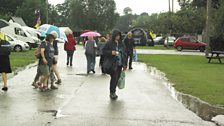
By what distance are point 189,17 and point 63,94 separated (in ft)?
189

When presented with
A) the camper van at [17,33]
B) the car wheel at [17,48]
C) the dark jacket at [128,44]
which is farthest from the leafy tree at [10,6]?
→ the dark jacket at [128,44]

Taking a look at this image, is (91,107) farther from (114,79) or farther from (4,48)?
(4,48)

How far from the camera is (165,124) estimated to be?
9039 mm

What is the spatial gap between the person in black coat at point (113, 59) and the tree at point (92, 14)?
86.8 meters

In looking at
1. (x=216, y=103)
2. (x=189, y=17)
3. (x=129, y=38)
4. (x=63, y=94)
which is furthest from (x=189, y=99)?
(x=189, y=17)

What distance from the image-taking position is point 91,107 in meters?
10.7

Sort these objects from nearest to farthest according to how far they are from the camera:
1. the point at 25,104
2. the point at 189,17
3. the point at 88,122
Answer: the point at 88,122
the point at 25,104
the point at 189,17

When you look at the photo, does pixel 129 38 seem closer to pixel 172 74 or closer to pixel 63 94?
pixel 172 74

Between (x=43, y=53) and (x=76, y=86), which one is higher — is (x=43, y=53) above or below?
above

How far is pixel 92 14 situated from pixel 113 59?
8805cm

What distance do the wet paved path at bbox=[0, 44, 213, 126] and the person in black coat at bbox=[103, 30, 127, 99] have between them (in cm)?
46

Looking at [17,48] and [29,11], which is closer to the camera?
[17,48]

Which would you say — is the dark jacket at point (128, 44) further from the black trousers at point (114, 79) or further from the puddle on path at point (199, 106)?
the black trousers at point (114, 79)

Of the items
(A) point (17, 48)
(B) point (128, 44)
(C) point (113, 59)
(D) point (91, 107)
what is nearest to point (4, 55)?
(C) point (113, 59)
